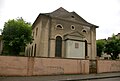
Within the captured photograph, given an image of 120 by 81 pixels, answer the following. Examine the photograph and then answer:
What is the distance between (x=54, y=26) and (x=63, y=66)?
10.3m

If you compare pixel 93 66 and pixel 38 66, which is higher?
pixel 38 66

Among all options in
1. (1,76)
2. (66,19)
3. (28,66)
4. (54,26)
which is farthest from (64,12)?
(1,76)

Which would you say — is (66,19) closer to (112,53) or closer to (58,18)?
(58,18)

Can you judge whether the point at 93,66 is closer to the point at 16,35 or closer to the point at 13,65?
the point at 13,65

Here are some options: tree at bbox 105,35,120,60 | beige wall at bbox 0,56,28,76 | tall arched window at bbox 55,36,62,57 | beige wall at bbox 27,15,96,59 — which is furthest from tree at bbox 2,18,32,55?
tree at bbox 105,35,120,60

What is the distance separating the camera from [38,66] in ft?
51.3

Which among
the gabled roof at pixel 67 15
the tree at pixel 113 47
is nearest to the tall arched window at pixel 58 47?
the gabled roof at pixel 67 15

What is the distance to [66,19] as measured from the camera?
2727 cm

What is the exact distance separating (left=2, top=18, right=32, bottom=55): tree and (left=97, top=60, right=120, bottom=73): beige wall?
470 inches

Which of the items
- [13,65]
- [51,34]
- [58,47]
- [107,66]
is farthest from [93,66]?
[13,65]

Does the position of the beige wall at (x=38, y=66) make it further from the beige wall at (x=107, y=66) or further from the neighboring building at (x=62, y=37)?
the neighboring building at (x=62, y=37)

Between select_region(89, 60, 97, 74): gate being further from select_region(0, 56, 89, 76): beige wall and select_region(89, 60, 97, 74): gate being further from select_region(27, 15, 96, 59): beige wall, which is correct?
select_region(27, 15, 96, 59): beige wall

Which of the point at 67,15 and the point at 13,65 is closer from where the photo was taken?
the point at 13,65

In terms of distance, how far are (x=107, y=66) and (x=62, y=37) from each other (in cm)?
896
